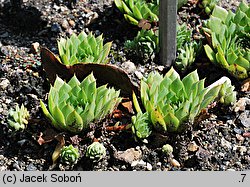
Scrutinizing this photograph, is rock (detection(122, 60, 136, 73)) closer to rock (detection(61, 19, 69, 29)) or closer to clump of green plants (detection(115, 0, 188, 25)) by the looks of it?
clump of green plants (detection(115, 0, 188, 25))

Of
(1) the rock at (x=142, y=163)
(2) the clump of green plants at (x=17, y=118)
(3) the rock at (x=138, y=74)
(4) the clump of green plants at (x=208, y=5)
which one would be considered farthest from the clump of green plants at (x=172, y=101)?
(4) the clump of green plants at (x=208, y=5)

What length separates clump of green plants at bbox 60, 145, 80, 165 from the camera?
2379mm

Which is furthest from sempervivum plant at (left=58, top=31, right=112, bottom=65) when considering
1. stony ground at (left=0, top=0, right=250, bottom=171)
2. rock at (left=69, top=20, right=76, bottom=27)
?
rock at (left=69, top=20, right=76, bottom=27)

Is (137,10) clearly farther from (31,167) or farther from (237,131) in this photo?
(31,167)

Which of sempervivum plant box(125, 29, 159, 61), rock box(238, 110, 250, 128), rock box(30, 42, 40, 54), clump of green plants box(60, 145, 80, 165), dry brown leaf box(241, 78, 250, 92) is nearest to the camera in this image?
clump of green plants box(60, 145, 80, 165)

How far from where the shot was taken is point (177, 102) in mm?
2490

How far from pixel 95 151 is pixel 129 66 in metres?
0.59

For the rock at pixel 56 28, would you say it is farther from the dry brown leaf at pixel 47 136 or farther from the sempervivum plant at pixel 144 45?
the dry brown leaf at pixel 47 136

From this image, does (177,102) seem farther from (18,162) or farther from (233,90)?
(18,162)

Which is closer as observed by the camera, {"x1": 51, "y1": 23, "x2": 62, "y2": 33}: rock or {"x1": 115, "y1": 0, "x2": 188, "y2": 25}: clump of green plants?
{"x1": 115, "y1": 0, "x2": 188, "y2": 25}: clump of green plants

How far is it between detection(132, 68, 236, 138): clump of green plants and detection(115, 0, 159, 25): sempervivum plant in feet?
1.56

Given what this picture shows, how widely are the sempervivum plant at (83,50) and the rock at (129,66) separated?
0.13m

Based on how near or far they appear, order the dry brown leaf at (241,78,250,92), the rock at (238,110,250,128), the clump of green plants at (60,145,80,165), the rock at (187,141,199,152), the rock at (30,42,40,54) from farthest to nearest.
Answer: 1. the rock at (30,42,40,54)
2. the dry brown leaf at (241,78,250,92)
3. the rock at (238,110,250,128)
4. the rock at (187,141,199,152)
5. the clump of green plants at (60,145,80,165)
